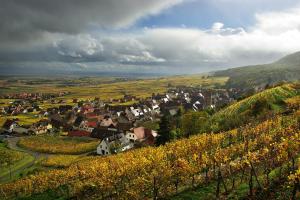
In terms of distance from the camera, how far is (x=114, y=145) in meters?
106

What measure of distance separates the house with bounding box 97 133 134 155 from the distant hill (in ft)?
105

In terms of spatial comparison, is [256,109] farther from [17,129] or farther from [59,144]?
[17,129]

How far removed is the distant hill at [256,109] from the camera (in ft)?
255

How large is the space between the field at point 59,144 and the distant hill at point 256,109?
152ft

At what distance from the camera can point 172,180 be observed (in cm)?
3544

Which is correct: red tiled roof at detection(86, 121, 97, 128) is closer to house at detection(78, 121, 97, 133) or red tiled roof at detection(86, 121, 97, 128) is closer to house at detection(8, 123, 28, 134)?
house at detection(78, 121, 97, 133)

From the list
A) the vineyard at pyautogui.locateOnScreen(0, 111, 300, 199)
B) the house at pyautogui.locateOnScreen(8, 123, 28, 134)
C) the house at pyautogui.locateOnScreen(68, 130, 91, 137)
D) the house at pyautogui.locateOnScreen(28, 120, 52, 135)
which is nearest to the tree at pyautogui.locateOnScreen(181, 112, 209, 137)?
the vineyard at pyautogui.locateOnScreen(0, 111, 300, 199)

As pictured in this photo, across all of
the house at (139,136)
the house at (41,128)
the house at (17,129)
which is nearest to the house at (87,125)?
the house at (41,128)

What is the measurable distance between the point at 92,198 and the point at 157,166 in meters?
12.9

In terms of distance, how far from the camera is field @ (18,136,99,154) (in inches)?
4358

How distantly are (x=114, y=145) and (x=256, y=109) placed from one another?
152 ft

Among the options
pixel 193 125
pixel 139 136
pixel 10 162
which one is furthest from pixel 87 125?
pixel 193 125

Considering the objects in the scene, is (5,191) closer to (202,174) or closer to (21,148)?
(202,174)

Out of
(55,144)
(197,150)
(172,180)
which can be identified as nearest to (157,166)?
(172,180)
